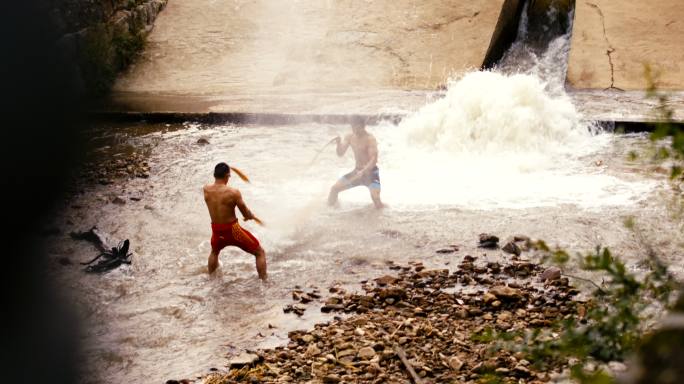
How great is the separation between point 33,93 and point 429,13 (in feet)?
32.4

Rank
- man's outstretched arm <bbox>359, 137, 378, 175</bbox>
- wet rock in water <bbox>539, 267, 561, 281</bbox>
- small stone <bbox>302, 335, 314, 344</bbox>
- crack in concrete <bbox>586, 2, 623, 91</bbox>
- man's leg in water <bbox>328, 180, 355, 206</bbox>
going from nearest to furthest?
small stone <bbox>302, 335, 314, 344</bbox> < wet rock in water <bbox>539, 267, 561, 281</bbox> < man's outstretched arm <bbox>359, 137, 378, 175</bbox> < man's leg in water <bbox>328, 180, 355, 206</bbox> < crack in concrete <bbox>586, 2, 623, 91</bbox>

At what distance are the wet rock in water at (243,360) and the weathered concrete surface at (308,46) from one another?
9984 mm

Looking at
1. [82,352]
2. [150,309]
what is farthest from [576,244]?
[82,352]

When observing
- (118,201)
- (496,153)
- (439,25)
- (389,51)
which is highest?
(439,25)

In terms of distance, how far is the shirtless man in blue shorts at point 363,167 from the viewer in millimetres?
8734

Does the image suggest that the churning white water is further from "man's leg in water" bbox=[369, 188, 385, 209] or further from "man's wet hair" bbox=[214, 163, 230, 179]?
"man's wet hair" bbox=[214, 163, 230, 179]

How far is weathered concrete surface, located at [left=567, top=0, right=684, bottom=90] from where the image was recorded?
593 inches

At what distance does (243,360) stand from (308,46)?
44.5 feet

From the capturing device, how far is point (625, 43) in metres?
16.4

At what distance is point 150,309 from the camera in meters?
6.51

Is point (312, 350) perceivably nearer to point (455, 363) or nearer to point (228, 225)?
point (455, 363)

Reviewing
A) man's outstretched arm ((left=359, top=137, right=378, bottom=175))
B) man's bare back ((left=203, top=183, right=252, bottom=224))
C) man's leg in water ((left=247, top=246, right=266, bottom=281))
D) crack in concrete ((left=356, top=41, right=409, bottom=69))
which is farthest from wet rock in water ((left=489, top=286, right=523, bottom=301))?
crack in concrete ((left=356, top=41, right=409, bottom=69))

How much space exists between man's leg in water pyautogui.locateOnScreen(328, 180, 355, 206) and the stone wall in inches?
337

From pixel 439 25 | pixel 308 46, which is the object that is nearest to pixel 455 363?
pixel 308 46
